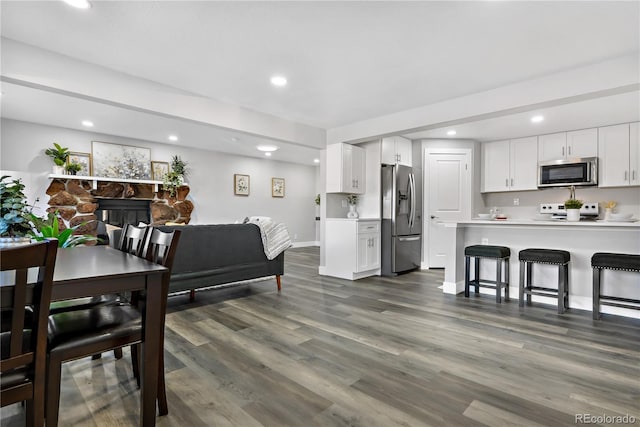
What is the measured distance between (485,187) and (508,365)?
466 centimetres

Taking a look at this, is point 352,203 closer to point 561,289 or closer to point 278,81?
point 278,81

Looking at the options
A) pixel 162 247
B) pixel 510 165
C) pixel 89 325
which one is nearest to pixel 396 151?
pixel 510 165

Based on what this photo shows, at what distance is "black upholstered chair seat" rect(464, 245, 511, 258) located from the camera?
369 cm

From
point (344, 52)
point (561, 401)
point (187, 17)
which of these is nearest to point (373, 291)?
point (561, 401)

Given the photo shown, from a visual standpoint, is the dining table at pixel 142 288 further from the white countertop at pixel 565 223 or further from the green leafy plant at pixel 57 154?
the green leafy plant at pixel 57 154

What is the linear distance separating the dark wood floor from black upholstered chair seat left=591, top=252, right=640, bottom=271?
A: 52 centimetres

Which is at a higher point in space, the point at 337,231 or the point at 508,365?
the point at 337,231

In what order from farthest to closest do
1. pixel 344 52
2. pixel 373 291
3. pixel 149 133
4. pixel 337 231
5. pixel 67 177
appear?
pixel 149 133 → pixel 67 177 → pixel 337 231 → pixel 373 291 → pixel 344 52

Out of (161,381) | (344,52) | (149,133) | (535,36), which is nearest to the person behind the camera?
(161,381)

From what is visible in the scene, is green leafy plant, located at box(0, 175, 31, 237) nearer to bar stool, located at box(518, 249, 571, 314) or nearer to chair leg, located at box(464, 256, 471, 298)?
chair leg, located at box(464, 256, 471, 298)

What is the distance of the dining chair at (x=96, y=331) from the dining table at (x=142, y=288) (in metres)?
0.05

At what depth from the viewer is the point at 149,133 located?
5988 millimetres

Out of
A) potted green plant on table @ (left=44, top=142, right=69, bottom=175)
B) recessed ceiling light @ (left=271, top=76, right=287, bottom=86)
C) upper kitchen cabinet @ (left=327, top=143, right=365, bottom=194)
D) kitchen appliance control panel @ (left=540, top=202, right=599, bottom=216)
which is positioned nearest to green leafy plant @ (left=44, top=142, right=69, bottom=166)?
potted green plant on table @ (left=44, top=142, right=69, bottom=175)

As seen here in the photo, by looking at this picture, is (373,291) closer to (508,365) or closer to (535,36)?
(508,365)
